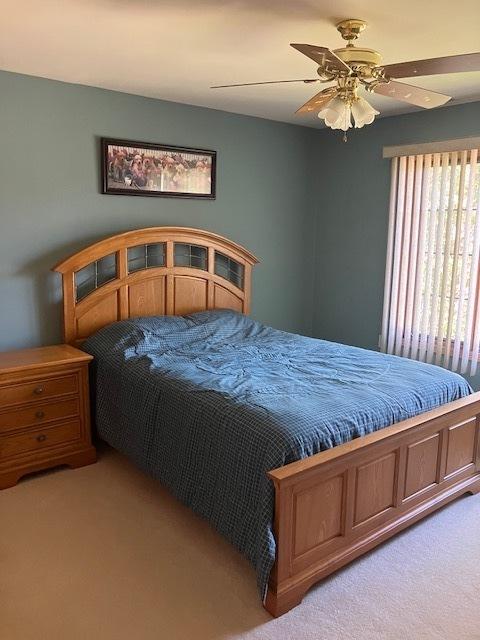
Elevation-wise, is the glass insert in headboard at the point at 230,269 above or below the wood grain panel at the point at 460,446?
above

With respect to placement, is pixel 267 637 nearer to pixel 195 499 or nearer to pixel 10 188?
pixel 195 499

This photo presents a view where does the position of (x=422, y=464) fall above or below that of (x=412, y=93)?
below

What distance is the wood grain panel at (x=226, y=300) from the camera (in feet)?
14.0

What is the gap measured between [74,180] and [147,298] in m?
0.94

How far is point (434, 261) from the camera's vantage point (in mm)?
4047

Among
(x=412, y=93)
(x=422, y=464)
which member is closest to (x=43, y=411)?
(x=422, y=464)

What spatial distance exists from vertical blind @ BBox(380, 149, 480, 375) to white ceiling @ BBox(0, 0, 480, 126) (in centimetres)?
64

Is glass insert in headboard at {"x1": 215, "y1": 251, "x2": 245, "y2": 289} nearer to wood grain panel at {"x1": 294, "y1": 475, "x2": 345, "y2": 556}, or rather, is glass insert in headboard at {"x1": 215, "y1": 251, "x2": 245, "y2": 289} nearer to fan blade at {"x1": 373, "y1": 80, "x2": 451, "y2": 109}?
fan blade at {"x1": 373, "y1": 80, "x2": 451, "y2": 109}

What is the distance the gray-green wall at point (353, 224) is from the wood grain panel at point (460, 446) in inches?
70.6

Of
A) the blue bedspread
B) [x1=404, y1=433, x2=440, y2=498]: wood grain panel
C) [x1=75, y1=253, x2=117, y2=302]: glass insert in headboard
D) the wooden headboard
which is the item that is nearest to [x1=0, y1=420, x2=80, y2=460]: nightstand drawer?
the blue bedspread

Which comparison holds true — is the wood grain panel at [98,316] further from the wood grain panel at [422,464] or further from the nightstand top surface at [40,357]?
the wood grain panel at [422,464]

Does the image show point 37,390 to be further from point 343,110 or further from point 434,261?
point 434,261

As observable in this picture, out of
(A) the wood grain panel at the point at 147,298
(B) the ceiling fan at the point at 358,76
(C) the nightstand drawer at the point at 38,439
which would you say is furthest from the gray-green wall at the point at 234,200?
(B) the ceiling fan at the point at 358,76

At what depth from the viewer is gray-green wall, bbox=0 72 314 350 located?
3.30 m
